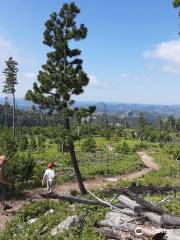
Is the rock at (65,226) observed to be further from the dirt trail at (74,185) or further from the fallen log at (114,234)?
the dirt trail at (74,185)

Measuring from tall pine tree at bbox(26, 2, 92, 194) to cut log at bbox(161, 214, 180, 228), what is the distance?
42.0ft

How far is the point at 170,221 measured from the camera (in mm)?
12438

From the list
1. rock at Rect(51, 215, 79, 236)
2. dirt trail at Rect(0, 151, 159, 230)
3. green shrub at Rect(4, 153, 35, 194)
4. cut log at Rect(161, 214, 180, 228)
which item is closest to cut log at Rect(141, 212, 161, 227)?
cut log at Rect(161, 214, 180, 228)

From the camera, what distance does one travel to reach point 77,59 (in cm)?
2534

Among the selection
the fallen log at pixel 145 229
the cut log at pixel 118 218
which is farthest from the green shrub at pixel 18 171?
the fallen log at pixel 145 229

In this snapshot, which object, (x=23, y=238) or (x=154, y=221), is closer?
(x=154, y=221)

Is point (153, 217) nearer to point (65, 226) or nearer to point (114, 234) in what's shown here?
point (114, 234)

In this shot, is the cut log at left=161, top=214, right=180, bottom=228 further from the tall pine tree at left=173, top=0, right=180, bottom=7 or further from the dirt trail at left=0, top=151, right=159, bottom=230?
the tall pine tree at left=173, top=0, right=180, bottom=7

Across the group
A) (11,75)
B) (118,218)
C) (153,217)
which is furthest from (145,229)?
(11,75)

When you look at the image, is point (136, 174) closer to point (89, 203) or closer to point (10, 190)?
point (10, 190)

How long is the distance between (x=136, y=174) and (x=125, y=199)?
2237 centimetres

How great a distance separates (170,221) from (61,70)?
1492 cm

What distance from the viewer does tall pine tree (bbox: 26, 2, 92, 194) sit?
2469 centimetres

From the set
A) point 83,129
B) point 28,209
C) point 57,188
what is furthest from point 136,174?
point 83,129
